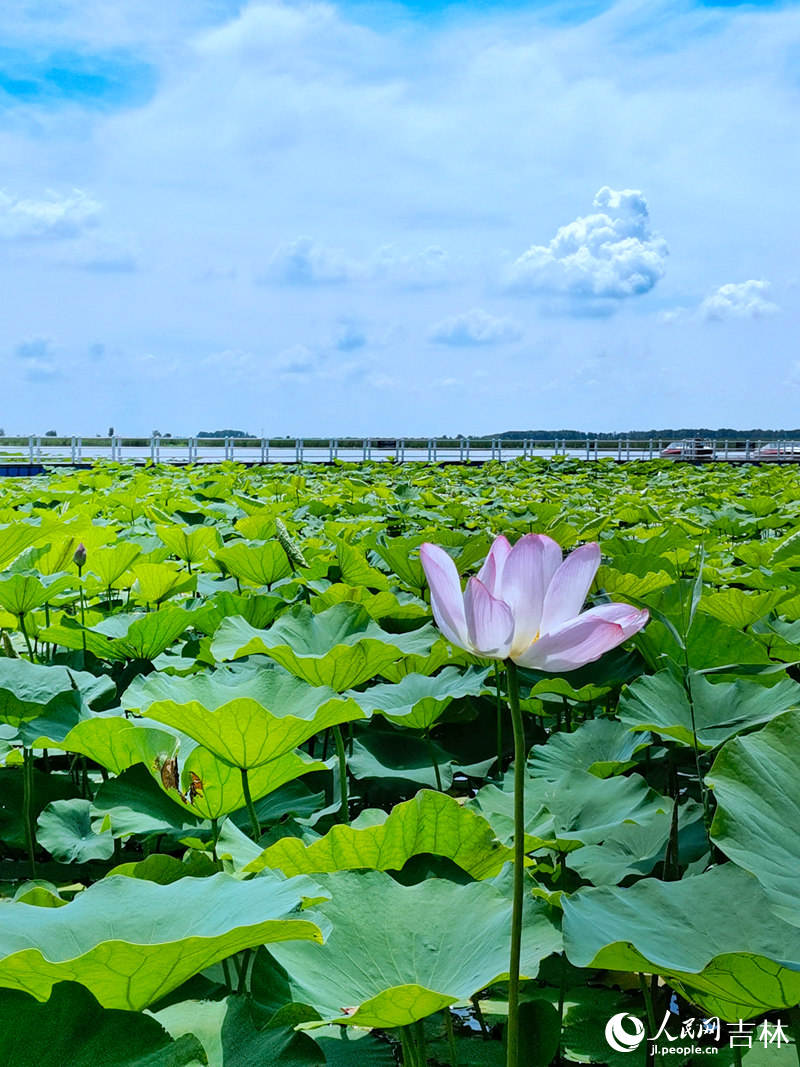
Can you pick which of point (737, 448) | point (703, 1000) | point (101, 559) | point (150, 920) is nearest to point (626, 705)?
point (703, 1000)

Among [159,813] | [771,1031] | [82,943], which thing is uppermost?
[82,943]

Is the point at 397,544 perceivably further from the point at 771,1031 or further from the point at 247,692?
the point at 771,1031

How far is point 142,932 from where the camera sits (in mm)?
667

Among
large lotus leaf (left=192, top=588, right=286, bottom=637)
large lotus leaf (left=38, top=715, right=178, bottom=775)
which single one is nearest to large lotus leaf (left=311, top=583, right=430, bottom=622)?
large lotus leaf (left=192, top=588, right=286, bottom=637)

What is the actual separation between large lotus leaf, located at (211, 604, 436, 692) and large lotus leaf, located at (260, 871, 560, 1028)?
0.56 metres

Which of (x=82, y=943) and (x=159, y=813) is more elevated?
(x=82, y=943)

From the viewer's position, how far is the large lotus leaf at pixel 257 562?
2338 millimetres

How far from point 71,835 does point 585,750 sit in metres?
0.77

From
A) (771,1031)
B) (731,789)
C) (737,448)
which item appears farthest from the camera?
(737,448)

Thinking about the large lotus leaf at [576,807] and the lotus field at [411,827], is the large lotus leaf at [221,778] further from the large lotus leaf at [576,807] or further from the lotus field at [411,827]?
the large lotus leaf at [576,807]

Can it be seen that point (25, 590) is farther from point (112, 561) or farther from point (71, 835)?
point (71, 835)

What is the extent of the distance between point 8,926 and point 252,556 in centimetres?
172

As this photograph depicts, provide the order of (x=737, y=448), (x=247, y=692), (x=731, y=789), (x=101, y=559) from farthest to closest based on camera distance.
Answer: (x=737, y=448) < (x=101, y=559) < (x=247, y=692) < (x=731, y=789)

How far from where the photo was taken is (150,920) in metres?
0.68
